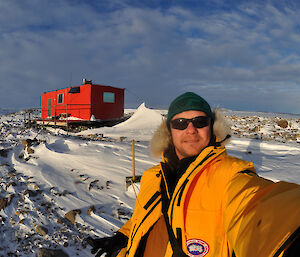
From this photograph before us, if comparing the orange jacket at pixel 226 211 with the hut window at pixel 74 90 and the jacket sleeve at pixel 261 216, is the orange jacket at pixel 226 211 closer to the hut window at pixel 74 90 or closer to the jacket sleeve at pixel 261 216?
the jacket sleeve at pixel 261 216

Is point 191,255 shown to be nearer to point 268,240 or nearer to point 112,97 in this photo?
point 268,240

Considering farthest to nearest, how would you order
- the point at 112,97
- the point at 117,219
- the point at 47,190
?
the point at 112,97
the point at 47,190
the point at 117,219

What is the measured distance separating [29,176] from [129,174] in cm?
284

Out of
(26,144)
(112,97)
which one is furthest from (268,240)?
(112,97)

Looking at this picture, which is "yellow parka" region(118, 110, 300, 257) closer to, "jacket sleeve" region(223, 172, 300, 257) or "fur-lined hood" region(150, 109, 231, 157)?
"jacket sleeve" region(223, 172, 300, 257)

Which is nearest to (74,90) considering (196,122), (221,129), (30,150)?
(30,150)

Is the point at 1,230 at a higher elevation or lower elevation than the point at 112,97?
lower

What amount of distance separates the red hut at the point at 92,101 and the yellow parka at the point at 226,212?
15.0 metres

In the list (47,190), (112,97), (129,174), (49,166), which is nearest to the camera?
(47,190)

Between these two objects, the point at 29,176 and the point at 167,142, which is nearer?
the point at 167,142

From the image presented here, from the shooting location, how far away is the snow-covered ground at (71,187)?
353 cm

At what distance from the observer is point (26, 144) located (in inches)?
309

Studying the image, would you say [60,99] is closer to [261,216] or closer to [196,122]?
[196,122]

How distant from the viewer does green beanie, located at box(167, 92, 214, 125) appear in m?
1.88
